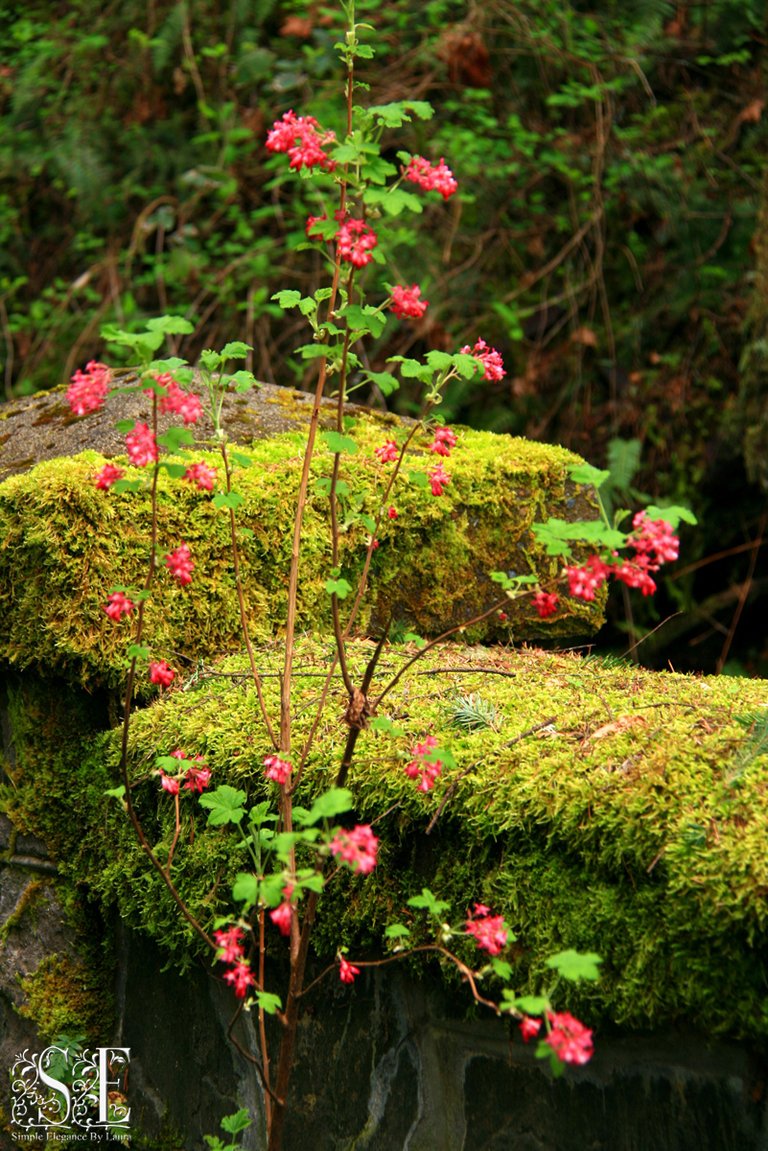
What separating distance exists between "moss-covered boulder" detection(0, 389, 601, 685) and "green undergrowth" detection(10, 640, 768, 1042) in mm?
197

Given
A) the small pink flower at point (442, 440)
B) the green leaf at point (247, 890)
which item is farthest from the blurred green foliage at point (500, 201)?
the green leaf at point (247, 890)

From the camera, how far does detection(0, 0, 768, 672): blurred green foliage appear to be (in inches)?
247

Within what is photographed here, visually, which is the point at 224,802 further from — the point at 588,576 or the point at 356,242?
the point at 356,242

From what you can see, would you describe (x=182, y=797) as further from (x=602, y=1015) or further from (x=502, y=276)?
(x=502, y=276)

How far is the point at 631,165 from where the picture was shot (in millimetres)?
6461

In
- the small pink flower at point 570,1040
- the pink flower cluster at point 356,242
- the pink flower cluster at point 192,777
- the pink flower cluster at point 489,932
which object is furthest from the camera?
the pink flower cluster at point 192,777

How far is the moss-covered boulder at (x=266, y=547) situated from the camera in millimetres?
2562

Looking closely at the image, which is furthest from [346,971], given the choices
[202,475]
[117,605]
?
[202,475]

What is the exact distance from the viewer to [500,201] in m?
6.69

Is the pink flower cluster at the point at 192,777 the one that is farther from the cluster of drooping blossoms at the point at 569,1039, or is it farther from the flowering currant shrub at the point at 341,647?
the cluster of drooping blossoms at the point at 569,1039

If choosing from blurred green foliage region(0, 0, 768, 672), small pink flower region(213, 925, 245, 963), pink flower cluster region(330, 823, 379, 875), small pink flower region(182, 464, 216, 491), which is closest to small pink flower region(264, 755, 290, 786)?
small pink flower region(213, 925, 245, 963)

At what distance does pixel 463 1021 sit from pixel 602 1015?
11.6 inches

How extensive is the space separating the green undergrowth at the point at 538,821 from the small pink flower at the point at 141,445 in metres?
0.68

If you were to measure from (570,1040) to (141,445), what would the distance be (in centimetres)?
107
